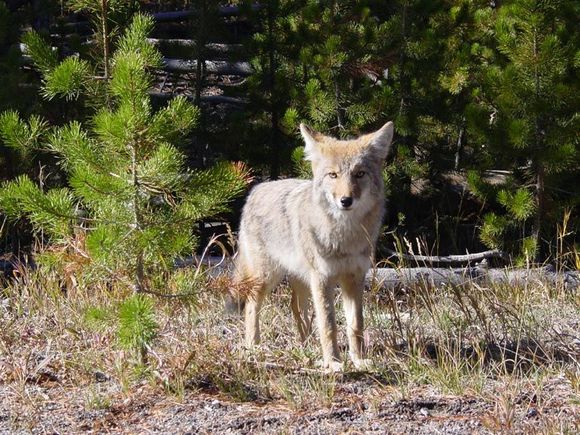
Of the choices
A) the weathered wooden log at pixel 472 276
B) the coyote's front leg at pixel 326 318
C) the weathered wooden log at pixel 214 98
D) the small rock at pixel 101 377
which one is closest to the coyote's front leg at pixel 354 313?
the coyote's front leg at pixel 326 318

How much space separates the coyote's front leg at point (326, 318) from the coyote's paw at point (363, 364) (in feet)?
0.36

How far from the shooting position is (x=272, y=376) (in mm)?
5801

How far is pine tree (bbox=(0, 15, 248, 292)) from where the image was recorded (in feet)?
17.7

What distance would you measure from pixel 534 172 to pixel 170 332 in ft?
17.4

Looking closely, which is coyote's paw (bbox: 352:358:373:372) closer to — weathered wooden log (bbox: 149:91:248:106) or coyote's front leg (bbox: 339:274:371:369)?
coyote's front leg (bbox: 339:274:371:369)

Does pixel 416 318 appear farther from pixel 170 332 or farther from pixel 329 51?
pixel 329 51

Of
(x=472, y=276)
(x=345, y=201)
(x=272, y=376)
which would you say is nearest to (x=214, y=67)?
(x=472, y=276)

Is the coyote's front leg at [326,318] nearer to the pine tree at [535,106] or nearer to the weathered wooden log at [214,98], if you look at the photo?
the pine tree at [535,106]

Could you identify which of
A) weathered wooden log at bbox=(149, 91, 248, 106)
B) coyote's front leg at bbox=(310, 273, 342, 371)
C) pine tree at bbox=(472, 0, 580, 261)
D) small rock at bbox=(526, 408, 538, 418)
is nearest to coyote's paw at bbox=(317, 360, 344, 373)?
coyote's front leg at bbox=(310, 273, 342, 371)

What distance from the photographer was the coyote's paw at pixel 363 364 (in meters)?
6.03

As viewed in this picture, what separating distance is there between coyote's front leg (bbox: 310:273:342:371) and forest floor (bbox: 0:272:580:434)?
13 cm

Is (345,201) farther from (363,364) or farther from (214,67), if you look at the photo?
(214,67)

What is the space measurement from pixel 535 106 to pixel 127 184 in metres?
5.61

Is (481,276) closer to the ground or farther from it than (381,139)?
closer to the ground
